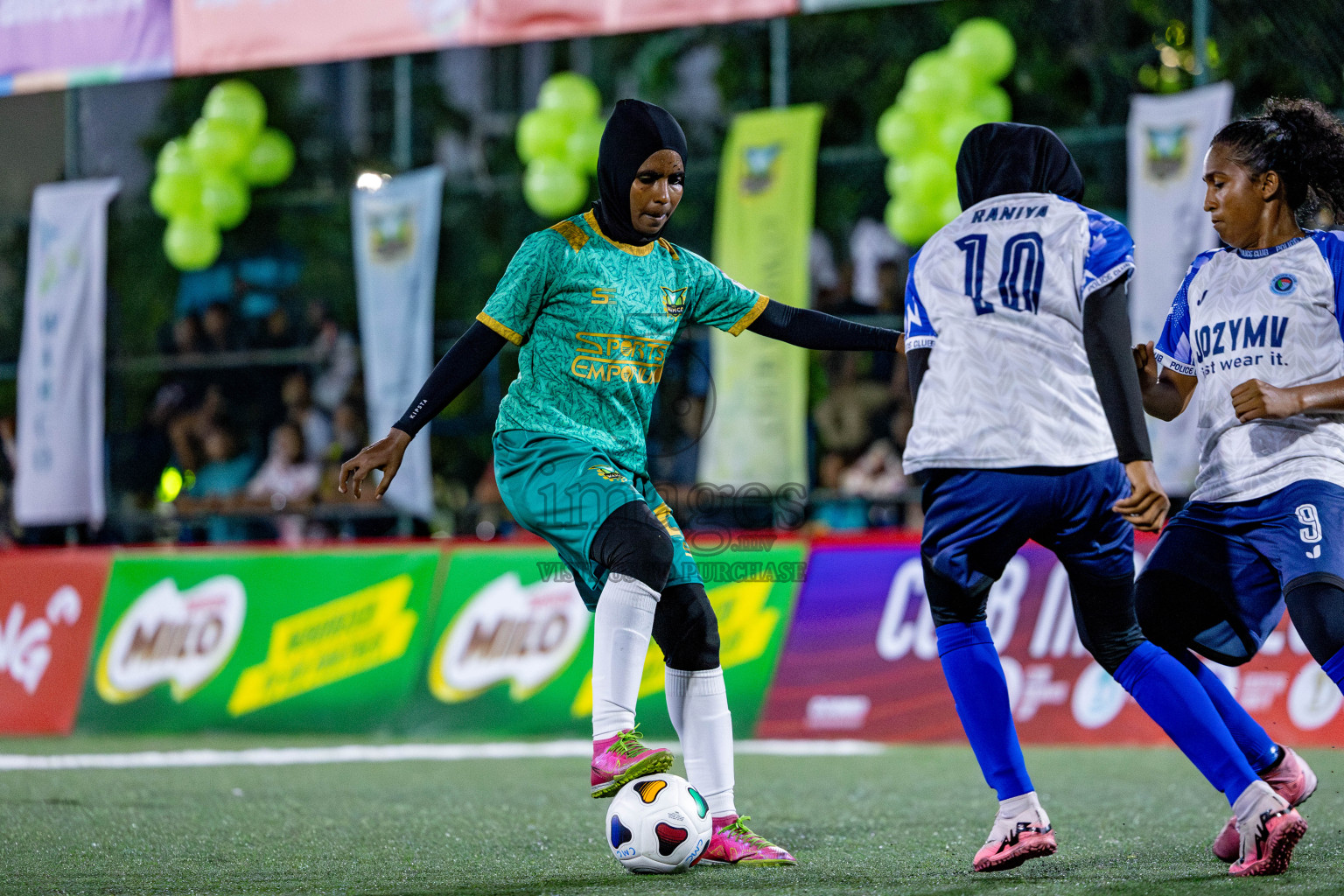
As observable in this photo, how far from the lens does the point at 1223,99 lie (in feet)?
32.9

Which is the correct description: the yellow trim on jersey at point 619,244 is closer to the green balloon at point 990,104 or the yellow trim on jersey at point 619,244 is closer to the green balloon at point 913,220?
the green balloon at point 913,220

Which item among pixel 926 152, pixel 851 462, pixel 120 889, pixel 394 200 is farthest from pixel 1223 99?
pixel 120 889

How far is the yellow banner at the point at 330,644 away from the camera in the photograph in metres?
9.65

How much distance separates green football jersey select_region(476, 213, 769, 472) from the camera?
14.8 ft

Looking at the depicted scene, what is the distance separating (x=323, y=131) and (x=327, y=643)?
22.7 ft

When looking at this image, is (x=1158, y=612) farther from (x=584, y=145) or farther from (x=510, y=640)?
(x=584, y=145)

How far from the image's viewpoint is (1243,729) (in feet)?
14.6

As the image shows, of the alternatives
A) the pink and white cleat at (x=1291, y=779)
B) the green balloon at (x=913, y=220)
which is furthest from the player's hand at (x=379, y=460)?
the green balloon at (x=913, y=220)

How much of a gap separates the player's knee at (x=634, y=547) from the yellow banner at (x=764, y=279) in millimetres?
6494

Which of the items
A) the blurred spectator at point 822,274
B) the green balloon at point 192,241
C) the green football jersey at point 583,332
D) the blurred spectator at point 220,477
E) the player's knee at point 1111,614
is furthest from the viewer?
the green balloon at point 192,241

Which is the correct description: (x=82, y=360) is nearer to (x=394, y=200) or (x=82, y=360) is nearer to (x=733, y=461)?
(x=394, y=200)

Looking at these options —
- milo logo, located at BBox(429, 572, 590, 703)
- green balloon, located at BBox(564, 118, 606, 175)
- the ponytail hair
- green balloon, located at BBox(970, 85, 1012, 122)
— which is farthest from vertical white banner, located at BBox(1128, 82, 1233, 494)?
the ponytail hair

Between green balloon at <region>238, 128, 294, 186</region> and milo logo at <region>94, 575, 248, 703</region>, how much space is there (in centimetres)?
485

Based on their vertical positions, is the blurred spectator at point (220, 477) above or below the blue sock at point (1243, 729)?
below
